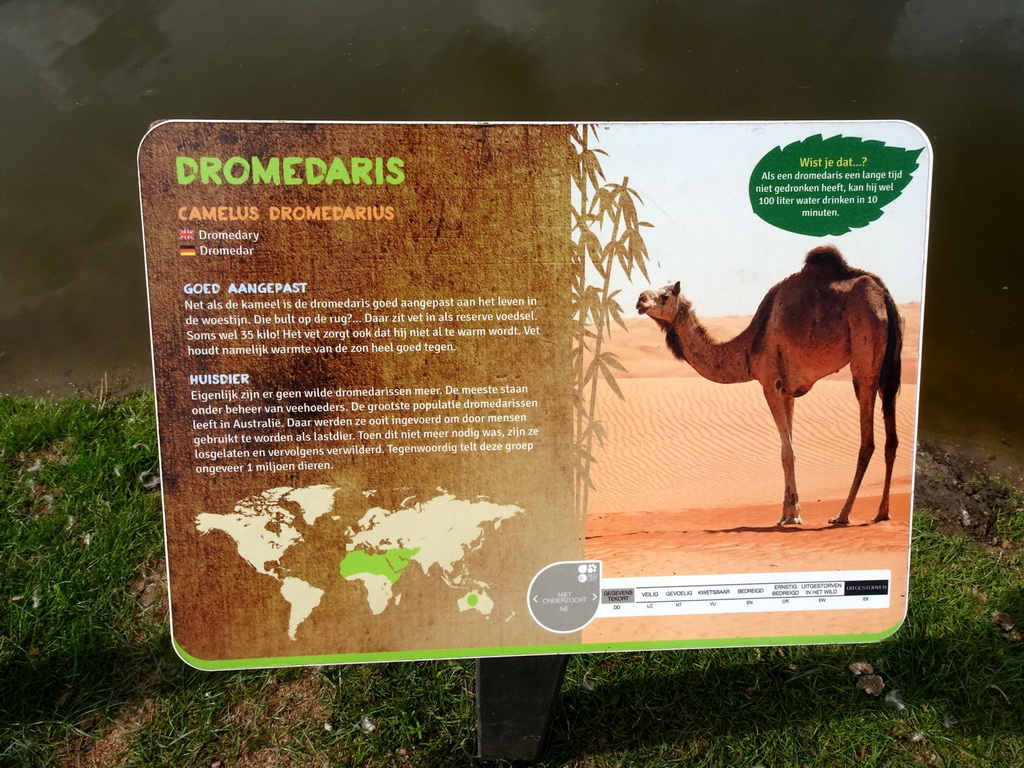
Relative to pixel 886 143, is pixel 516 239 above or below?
below

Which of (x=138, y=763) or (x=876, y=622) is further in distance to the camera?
(x=138, y=763)

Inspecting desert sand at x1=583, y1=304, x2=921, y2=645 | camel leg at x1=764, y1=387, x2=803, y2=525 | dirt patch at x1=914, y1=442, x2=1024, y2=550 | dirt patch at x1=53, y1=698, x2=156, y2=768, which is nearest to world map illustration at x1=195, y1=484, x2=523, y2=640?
desert sand at x1=583, y1=304, x2=921, y2=645

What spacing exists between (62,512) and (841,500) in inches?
103

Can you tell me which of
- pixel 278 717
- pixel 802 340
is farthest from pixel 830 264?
pixel 278 717

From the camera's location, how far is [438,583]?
1445mm

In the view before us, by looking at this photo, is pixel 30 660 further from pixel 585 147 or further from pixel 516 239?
pixel 585 147

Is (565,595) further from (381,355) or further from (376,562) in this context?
(381,355)

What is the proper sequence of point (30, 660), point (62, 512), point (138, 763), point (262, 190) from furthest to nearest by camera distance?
point (62, 512) < point (30, 660) < point (138, 763) < point (262, 190)

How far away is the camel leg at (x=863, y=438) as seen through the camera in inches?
57.9

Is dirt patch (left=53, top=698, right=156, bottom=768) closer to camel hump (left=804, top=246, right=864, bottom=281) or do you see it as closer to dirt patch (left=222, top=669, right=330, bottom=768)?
dirt patch (left=222, top=669, right=330, bottom=768)

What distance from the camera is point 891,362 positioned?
1.46 m

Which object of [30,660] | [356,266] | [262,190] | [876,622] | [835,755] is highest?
[262,190]

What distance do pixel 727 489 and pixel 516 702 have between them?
0.81 metres

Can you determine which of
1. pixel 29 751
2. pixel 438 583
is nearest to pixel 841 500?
pixel 438 583
